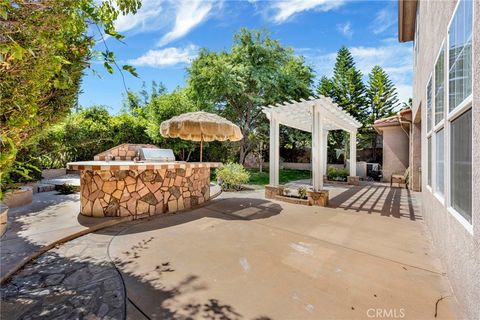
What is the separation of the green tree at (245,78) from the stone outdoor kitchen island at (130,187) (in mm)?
9592

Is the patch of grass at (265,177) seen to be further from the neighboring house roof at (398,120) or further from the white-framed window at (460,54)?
the white-framed window at (460,54)

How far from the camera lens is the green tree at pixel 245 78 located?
1433cm

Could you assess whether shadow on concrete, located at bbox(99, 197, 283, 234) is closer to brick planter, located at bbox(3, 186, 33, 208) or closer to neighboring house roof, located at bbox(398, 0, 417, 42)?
brick planter, located at bbox(3, 186, 33, 208)

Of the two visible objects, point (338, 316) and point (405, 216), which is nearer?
point (338, 316)

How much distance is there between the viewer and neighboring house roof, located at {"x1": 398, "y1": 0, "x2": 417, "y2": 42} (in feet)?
26.1

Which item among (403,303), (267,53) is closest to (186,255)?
(403,303)

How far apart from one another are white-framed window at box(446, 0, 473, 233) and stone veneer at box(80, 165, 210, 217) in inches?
203

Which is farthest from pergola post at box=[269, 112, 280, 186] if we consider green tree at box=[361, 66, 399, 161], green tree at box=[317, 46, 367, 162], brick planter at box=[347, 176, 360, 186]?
green tree at box=[361, 66, 399, 161]

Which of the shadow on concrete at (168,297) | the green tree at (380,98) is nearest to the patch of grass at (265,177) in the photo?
the shadow on concrete at (168,297)

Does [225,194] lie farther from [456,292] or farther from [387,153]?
[387,153]

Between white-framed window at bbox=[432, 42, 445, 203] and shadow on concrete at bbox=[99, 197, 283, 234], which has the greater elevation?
white-framed window at bbox=[432, 42, 445, 203]

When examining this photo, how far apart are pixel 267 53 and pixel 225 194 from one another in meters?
10.9

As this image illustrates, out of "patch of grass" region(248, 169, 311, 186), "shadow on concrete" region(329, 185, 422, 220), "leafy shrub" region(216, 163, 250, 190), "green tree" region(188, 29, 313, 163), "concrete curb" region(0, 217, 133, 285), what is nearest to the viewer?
"concrete curb" region(0, 217, 133, 285)

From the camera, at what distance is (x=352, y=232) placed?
4438 millimetres
